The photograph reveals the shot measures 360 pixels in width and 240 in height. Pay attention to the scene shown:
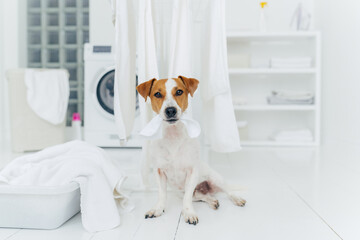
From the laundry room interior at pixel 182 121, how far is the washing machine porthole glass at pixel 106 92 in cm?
1

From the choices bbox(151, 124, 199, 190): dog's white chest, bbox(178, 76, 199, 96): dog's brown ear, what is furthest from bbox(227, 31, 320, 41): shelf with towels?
bbox(151, 124, 199, 190): dog's white chest

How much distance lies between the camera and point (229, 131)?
1.63m

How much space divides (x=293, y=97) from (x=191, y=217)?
8.98 feet

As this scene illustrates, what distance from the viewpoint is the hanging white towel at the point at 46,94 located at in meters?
2.98

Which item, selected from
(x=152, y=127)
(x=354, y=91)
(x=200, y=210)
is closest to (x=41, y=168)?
(x=152, y=127)

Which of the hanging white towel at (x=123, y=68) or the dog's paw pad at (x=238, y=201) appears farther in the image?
the hanging white towel at (x=123, y=68)

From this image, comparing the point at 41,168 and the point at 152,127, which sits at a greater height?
the point at 152,127

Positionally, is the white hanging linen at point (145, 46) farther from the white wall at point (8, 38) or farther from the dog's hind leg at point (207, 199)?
the white wall at point (8, 38)

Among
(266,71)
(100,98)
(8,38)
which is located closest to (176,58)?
(100,98)

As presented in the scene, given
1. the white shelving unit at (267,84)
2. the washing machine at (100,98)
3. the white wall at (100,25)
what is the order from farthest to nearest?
the white wall at (100,25), the white shelving unit at (267,84), the washing machine at (100,98)

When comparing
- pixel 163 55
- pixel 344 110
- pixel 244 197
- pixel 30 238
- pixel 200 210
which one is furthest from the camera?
pixel 344 110

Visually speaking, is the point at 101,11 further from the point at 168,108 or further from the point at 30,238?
the point at 30,238

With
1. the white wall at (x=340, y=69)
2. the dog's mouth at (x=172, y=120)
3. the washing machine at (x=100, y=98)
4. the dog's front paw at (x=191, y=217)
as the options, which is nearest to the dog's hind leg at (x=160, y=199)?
the dog's front paw at (x=191, y=217)

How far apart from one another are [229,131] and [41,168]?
2.80 ft
